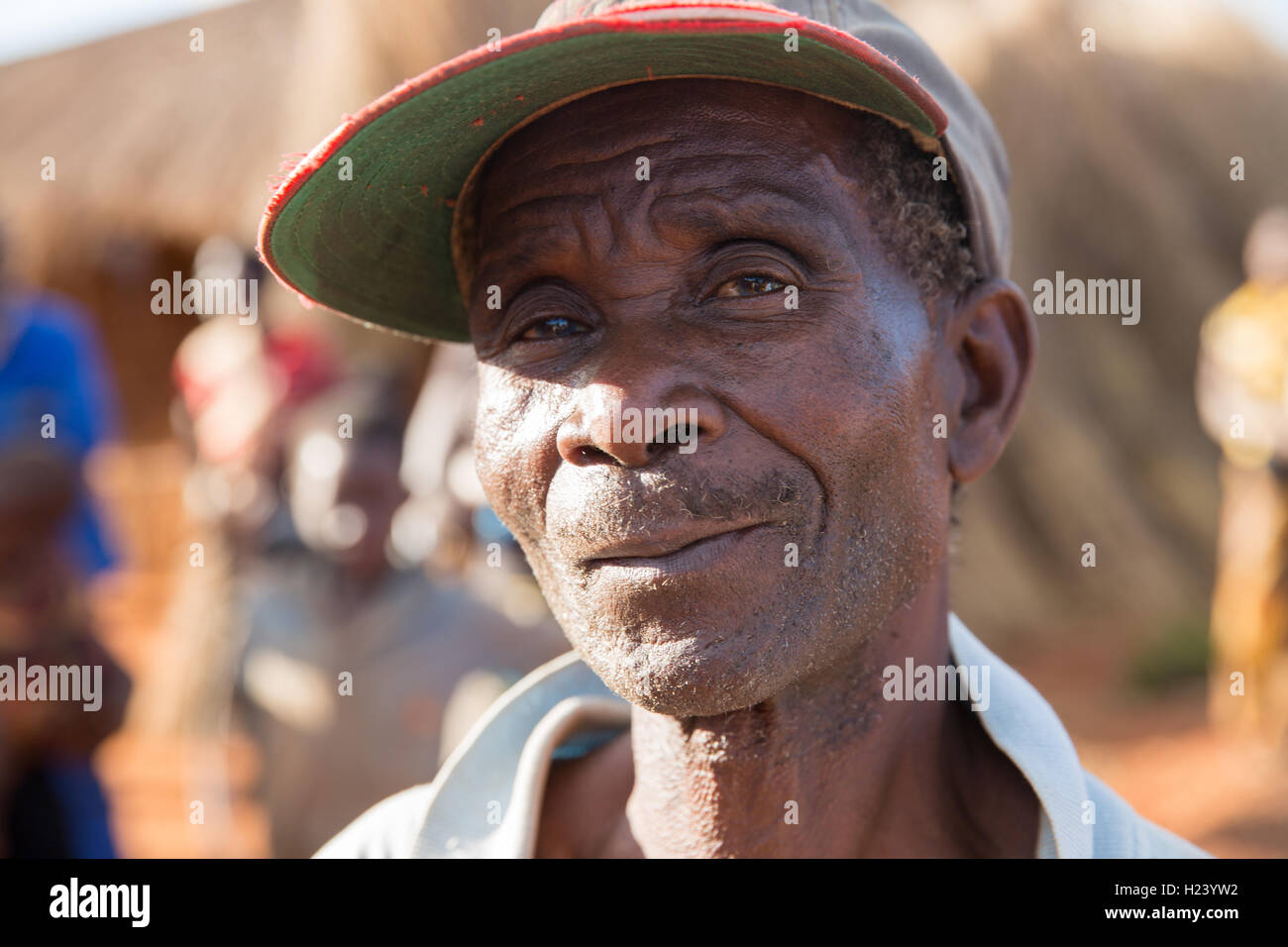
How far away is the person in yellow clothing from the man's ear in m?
5.21

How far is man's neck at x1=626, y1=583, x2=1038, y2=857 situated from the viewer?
5.58 ft

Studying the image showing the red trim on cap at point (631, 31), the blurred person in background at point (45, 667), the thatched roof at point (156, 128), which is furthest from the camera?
the thatched roof at point (156, 128)

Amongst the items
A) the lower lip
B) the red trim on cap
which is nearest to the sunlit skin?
the lower lip

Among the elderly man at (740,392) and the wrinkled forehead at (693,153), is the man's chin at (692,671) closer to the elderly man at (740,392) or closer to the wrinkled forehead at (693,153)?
the elderly man at (740,392)

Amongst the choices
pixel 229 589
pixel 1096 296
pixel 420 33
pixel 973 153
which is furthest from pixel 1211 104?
pixel 973 153

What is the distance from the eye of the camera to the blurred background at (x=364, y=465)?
3879mm

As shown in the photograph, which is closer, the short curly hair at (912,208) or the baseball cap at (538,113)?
the baseball cap at (538,113)

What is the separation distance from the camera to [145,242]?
14406mm

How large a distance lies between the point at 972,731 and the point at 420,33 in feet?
26.6

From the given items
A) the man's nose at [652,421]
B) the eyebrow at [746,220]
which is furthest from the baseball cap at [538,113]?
the man's nose at [652,421]

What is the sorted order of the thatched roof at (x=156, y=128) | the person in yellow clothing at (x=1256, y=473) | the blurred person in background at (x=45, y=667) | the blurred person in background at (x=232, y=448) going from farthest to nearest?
1. the thatched roof at (x=156, y=128)
2. the person in yellow clothing at (x=1256, y=473)
3. the blurred person in background at (x=232, y=448)
4. the blurred person in background at (x=45, y=667)

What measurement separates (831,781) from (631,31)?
3.39ft

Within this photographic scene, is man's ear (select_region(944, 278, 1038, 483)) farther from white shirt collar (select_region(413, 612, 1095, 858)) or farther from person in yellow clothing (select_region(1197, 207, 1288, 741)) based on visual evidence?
person in yellow clothing (select_region(1197, 207, 1288, 741))

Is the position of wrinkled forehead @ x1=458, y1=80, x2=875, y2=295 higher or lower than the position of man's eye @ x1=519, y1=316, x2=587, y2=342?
higher
